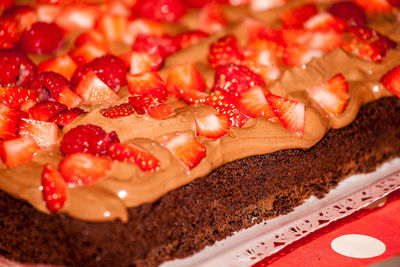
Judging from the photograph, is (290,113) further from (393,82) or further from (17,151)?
(17,151)

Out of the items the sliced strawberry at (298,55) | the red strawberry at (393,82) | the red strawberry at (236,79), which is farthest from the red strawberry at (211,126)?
the red strawberry at (393,82)

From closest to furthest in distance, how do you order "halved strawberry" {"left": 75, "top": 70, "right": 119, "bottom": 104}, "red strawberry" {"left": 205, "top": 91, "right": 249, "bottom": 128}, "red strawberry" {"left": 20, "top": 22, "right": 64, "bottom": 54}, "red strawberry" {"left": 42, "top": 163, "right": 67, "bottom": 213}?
"red strawberry" {"left": 42, "top": 163, "right": 67, "bottom": 213} < "red strawberry" {"left": 205, "top": 91, "right": 249, "bottom": 128} < "halved strawberry" {"left": 75, "top": 70, "right": 119, "bottom": 104} < "red strawberry" {"left": 20, "top": 22, "right": 64, "bottom": 54}

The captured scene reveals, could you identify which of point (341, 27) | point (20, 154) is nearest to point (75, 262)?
point (20, 154)

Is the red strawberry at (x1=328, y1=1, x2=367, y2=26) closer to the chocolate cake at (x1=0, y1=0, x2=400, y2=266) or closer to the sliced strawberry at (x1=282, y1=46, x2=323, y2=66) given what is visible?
the chocolate cake at (x1=0, y1=0, x2=400, y2=266)

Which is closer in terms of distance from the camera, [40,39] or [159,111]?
[159,111]

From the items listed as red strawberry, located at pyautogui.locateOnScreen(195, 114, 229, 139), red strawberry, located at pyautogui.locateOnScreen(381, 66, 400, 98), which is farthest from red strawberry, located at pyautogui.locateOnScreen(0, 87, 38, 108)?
red strawberry, located at pyautogui.locateOnScreen(381, 66, 400, 98)

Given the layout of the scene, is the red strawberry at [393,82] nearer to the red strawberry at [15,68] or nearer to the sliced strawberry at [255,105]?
the sliced strawberry at [255,105]

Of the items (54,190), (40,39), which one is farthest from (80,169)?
(40,39)
